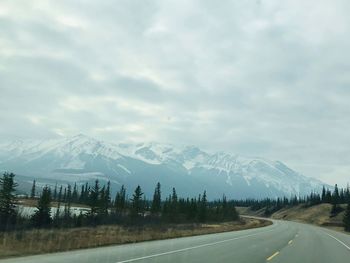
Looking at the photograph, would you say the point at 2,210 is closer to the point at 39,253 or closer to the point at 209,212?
the point at 39,253

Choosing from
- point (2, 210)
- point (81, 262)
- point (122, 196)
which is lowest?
point (81, 262)

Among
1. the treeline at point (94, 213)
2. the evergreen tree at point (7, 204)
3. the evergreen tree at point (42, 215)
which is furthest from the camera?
the treeline at point (94, 213)

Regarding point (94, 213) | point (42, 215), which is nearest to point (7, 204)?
point (42, 215)

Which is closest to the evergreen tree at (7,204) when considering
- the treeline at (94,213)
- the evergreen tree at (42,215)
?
the treeline at (94,213)

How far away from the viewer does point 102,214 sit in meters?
90.8

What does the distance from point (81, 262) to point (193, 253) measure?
6455 millimetres

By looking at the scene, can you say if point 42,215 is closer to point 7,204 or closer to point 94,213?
point 7,204

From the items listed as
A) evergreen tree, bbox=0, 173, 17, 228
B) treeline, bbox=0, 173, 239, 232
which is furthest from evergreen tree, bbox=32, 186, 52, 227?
evergreen tree, bbox=0, 173, 17, 228

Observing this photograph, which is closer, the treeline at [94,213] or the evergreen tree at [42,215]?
the evergreen tree at [42,215]

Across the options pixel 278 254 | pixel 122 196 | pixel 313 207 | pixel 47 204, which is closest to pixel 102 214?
pixel 47 204

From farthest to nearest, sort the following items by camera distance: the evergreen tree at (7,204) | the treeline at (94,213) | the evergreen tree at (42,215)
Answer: the treeline at (94,213), the evergreen tree at (42,215), the evergreen tree at (7,204)

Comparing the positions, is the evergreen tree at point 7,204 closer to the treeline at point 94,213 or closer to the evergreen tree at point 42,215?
the treeline at point 94,213

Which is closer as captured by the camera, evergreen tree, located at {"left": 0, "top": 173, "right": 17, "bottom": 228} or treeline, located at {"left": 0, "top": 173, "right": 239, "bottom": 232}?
evergreen tree, located at {"left": 0, "top": 173, "right": 17, "bottom": 228}

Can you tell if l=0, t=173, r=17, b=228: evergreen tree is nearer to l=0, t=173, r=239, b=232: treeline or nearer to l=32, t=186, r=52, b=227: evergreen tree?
l=0, t=173, r=239, b=232: treeline
